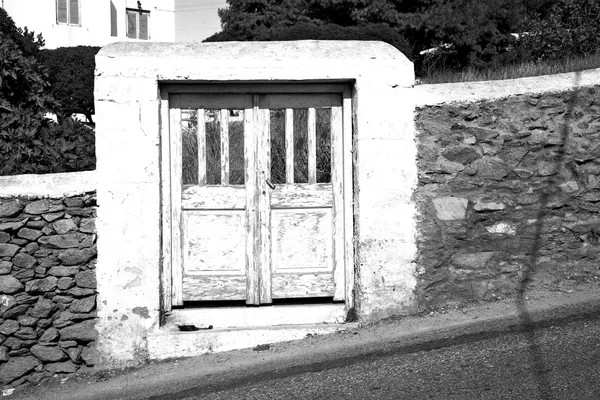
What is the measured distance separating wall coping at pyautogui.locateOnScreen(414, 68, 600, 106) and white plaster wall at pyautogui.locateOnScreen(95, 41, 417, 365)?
0.61 feet

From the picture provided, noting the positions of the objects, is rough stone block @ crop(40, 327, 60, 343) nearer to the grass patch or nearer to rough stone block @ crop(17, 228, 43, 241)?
rough stone block @ crop(17, 228, 43, 241)

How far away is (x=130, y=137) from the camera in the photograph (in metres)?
5.83

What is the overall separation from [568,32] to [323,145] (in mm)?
4977

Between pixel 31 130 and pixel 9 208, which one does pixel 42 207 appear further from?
pixel 31 130

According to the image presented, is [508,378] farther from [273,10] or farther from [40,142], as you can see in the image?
[273,10]

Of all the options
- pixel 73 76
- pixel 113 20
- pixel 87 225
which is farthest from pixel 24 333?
pixel 113 20

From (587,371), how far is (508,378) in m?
0.47

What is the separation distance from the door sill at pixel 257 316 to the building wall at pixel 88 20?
22178 millimetres

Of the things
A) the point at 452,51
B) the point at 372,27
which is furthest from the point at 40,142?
the point at 452,51

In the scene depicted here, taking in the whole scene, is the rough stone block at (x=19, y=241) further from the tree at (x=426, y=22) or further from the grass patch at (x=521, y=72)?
the tree at (x=426, y=22)

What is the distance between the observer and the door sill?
613 cm

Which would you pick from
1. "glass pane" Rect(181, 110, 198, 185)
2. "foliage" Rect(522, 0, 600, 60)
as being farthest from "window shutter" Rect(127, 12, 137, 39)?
"glass pane" Rect(181, 110, 198, 185)

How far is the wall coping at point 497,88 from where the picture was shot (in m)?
6.15

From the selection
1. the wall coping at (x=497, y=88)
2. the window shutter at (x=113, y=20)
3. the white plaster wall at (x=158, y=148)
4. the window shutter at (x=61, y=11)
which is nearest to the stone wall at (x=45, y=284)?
the white plaster wall at (x=158, y=148)
